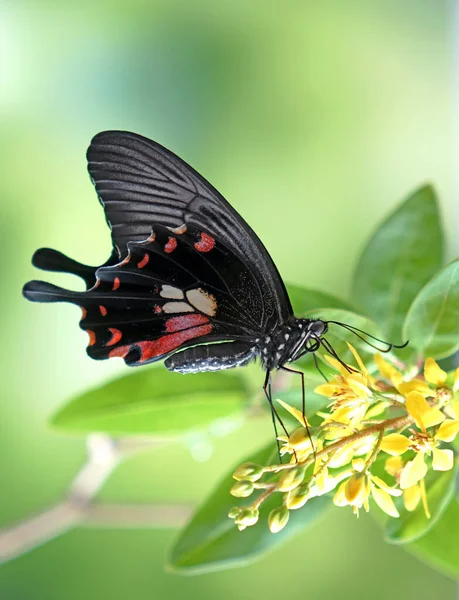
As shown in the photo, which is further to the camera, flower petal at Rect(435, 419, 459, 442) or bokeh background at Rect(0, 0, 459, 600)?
bokeh background at Rect(0, 0, 459, 600)

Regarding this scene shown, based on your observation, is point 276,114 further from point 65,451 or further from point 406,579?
point 406,579

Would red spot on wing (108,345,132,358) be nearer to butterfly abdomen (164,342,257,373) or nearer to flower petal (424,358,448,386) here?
butterfly abdomen (164,342,257,373)

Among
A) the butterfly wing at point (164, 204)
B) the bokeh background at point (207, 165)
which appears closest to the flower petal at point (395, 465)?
the butterfly wing at point (164, 204)

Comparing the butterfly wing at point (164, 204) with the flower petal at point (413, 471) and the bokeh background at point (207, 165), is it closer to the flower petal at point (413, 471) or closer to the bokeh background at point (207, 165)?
the flower petal at point (413, 471)

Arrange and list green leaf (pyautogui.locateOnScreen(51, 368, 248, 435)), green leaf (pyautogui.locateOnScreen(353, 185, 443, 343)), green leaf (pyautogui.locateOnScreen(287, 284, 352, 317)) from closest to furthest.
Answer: green leaf (pyautogui.locateOnScreen(287, 284, 352, 317)) → green leaf (pyautogui.locateOnScreen(353, 185, 443, 343)) → green leaf (pyautogui.locateOnScreen(51, 368, 248, 435))

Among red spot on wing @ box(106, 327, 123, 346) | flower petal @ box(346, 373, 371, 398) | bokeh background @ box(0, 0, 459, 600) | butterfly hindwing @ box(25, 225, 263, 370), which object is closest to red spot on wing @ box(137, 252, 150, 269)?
butterfly hindwing @ box(25, 225, 263, 370)

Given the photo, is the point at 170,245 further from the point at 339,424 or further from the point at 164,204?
the point at 339,424

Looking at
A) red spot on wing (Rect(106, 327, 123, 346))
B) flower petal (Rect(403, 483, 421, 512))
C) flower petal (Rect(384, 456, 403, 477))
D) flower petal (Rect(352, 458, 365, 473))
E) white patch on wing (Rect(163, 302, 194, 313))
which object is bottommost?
flower petal (Rect(403, 483, 421, 512))

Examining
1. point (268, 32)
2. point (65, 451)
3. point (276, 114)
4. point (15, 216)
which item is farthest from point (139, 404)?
point (268, 32)
